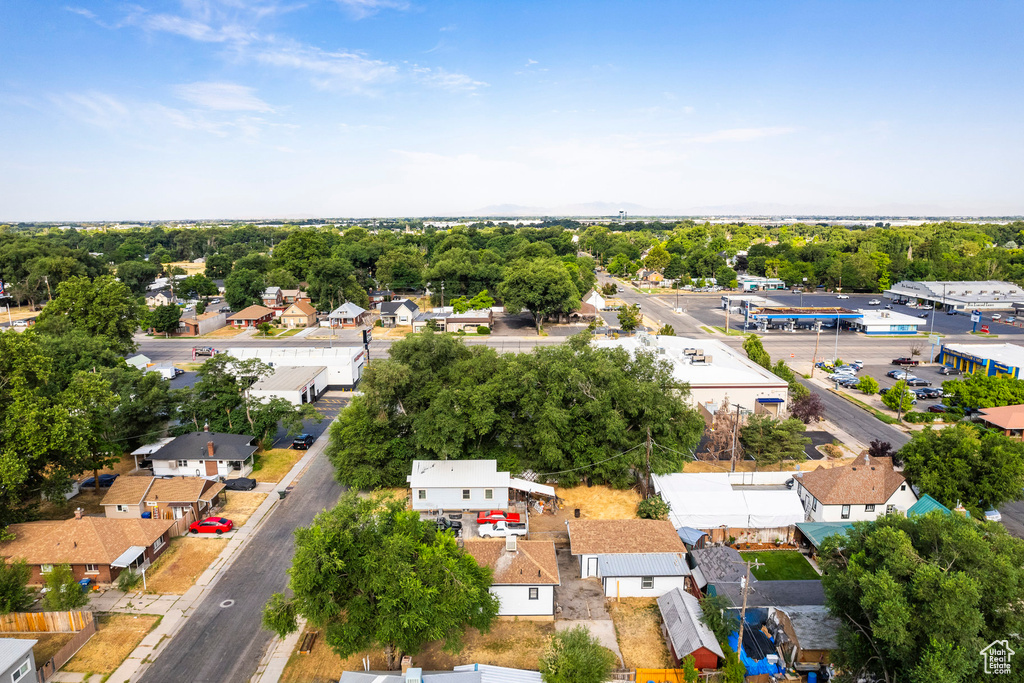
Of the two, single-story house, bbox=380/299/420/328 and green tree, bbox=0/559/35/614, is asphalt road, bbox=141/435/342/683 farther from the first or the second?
single-story house, bbox=380/299/420/328

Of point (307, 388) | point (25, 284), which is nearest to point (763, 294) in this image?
point (307, 388)

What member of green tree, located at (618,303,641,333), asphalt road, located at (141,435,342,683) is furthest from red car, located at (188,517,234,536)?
green tree, located at (618,303,641,333)

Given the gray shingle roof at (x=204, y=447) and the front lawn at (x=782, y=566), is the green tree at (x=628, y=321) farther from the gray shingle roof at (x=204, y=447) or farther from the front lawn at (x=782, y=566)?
the gray shingle roof at (x=204, y=447)

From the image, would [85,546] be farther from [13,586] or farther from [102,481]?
[102,481]

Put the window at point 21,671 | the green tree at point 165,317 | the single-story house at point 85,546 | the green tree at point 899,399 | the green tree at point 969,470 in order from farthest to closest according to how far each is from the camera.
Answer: the green tree at point 165,317 < the green tree at point 899,399 < the green tree at point 969,470 < the single-story house at point 85,546 < the window at point 21,671

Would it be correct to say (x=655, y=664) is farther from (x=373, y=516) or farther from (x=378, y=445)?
(x=378, y=445)

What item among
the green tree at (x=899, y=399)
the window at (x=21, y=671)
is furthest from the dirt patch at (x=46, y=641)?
the green tree at (x=899, y=399)
